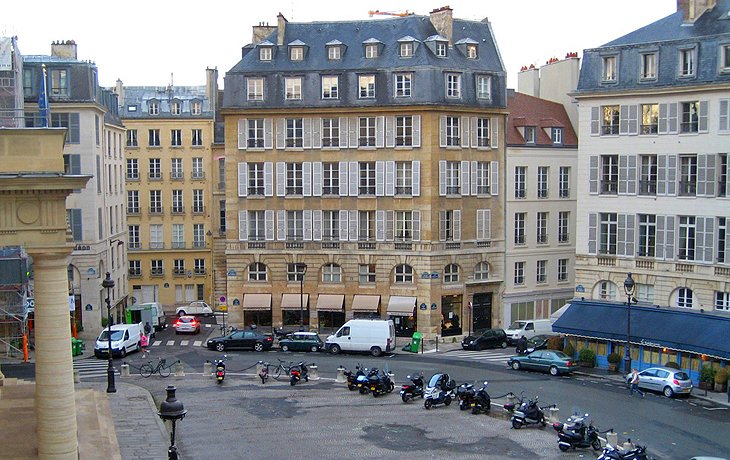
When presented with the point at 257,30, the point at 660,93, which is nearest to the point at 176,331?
the point at 257,30

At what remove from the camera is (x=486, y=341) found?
47.7 meters

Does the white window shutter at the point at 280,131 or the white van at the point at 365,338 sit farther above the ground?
the white window shutter at the point at 280,131

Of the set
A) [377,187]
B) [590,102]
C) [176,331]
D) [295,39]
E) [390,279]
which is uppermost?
[295,39]

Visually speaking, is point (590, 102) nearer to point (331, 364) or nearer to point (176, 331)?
point (331, 364)

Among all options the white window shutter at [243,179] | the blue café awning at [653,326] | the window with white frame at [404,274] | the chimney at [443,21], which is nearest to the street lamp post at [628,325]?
the blue café awning at [653,326]

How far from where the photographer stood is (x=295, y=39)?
5444 centimetres

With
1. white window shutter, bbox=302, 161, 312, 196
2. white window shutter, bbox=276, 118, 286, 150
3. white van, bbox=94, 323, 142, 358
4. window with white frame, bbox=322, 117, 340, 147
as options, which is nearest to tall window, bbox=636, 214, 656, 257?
window with white frame, bbox=322, 117, 340, 147

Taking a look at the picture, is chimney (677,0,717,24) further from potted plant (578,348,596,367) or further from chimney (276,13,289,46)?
chimney (276,13,289,46)

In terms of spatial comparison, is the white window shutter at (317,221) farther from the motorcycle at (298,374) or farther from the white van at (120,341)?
the motorcycle at (298,374)

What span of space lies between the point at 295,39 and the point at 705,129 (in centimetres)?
2487

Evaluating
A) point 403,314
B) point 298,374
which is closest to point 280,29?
point 403,314

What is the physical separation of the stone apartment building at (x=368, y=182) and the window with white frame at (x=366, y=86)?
0.06m

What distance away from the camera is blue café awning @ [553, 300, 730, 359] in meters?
36.5

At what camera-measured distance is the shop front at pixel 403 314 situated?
50781 millimetres
